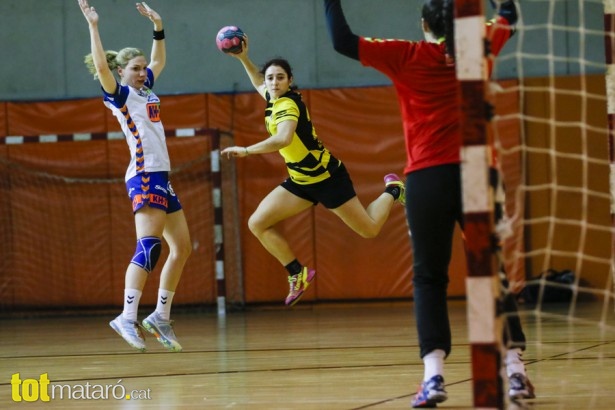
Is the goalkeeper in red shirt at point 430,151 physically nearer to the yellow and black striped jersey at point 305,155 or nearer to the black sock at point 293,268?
the yellow and black striped jersey at point 305,155

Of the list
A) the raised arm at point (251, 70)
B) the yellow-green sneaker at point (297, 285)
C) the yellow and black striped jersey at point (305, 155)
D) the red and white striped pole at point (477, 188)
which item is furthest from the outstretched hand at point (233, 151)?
the red and white striped pole at point (477, 188)

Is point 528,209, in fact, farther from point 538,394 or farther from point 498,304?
point 498,304

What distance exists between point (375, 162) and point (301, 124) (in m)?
4.16

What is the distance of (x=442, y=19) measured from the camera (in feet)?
13.6

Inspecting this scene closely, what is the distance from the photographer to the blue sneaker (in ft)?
13.7

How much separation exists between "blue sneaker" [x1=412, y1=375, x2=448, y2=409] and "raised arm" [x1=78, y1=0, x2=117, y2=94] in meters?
3.34

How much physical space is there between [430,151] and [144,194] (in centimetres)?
300

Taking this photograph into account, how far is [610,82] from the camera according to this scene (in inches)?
246

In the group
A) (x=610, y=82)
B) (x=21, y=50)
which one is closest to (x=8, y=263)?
(x=21, y=50)

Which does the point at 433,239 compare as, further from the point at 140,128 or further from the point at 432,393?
the point at 140,128

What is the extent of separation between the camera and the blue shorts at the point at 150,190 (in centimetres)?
675

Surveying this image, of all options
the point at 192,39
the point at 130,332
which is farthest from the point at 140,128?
the point at 192,39

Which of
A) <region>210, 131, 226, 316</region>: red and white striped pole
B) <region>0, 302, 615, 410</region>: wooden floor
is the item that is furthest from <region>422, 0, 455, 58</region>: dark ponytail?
<region>210, 131, 226, 316</region>: red and white striped pole

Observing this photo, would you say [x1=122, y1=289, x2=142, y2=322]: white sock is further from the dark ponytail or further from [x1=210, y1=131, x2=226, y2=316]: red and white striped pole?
[x1=210, y1=131, x2=226, y2=316]: red and white striped pole
